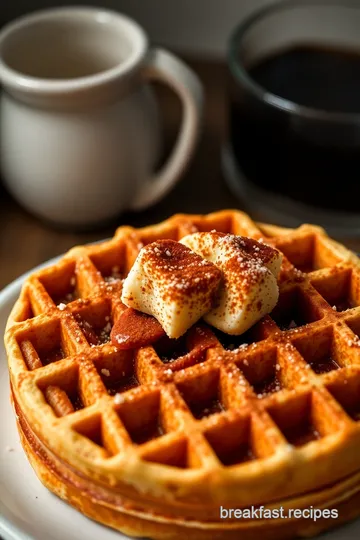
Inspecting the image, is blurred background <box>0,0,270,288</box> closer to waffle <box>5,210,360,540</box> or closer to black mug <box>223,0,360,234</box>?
black mug <box>223,0,360,234</box>

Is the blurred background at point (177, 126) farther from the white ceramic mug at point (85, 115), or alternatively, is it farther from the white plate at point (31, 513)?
the white plate at point (31, 513)

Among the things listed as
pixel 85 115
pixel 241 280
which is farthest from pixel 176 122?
pixel 241 280

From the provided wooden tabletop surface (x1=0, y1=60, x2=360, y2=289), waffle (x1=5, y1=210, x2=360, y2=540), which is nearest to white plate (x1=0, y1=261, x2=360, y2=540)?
waffle (x1=5, y1=210, x2=360, y2=540)

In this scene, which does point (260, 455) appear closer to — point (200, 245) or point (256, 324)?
point (256, 324)

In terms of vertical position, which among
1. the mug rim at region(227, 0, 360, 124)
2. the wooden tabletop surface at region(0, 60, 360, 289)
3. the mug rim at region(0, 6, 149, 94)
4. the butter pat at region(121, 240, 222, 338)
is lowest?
the wooden tabletop surface at region(0, 60, 360, 289)

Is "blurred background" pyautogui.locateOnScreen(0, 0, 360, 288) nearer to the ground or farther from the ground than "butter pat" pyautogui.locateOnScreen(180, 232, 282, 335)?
nearer to the ground

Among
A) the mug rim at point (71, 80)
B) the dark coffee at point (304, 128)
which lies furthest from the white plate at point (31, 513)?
the dark coffee at point (304, 128)

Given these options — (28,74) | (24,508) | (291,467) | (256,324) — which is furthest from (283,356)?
(28,74)

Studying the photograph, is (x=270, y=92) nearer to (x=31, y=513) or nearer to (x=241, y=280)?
(x=241, y=280)
